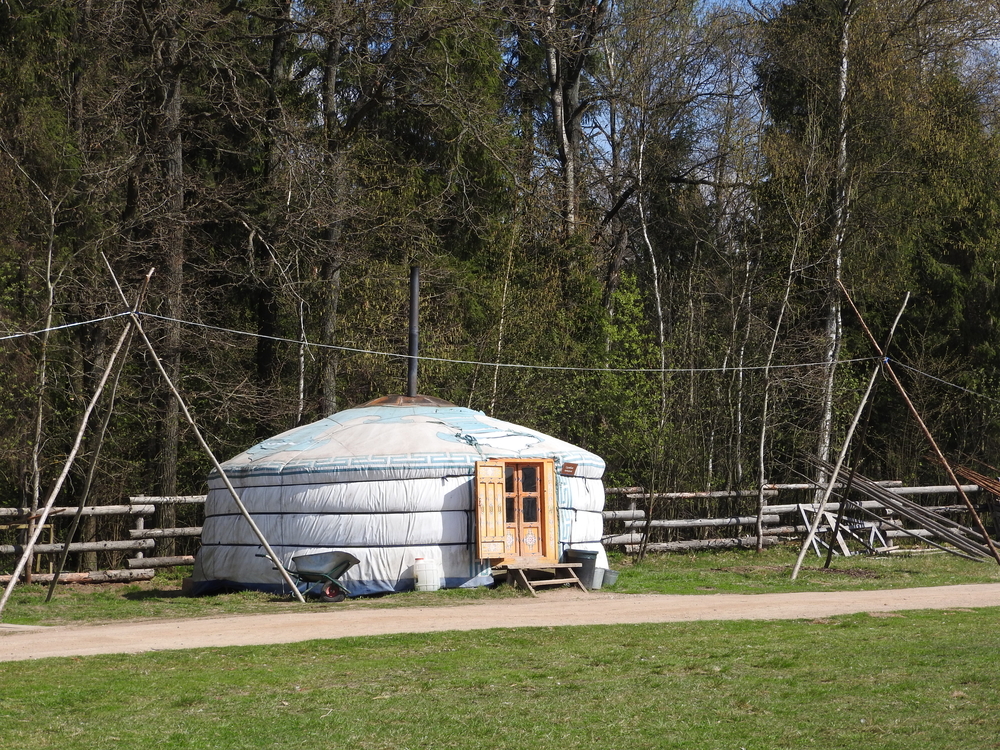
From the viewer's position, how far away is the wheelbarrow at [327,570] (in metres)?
13.3

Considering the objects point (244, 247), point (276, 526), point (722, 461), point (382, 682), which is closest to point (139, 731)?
point (382, 682)

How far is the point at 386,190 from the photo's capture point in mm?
20344

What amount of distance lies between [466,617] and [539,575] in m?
3.59

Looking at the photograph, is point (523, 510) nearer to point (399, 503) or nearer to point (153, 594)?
point (399, 503)

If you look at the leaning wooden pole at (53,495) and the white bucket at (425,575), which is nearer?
the leaning wooden pole at (53,495)

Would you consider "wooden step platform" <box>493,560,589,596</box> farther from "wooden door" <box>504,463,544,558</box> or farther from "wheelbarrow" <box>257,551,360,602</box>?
"wheelbarrow" <box>257,551,360,602</box>

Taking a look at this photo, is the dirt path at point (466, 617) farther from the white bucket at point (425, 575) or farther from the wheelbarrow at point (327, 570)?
the white bucket at point (425, 575)

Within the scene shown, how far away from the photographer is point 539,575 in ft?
48.8

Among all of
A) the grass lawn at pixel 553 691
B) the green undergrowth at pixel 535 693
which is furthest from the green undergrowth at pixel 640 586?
the green undergrowth at pixel 535 693

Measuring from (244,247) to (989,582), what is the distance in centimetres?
1235

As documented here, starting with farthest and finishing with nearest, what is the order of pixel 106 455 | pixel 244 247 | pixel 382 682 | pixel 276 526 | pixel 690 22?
1. pixel 690 22
2. pixel 244 247
3. pixel 106 455
4. pixel 276 526
5. pixel 382 682

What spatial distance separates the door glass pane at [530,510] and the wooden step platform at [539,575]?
0.57 meters

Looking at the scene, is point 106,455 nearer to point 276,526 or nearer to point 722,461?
point 276,526

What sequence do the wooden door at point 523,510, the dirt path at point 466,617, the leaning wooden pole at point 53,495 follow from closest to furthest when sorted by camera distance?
the dirt path at point 466,617, the leaning wooden pole at point 53,495, the wooden door at point 523,510
